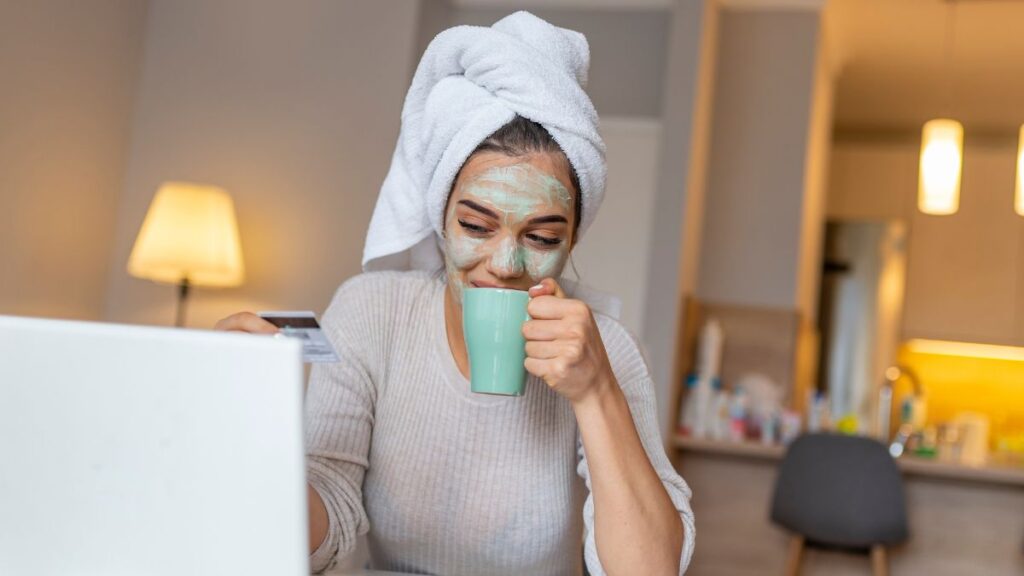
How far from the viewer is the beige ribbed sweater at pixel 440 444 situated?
1.13m

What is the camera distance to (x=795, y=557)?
122 inches

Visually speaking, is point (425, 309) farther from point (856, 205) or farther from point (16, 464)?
point (856, 205)

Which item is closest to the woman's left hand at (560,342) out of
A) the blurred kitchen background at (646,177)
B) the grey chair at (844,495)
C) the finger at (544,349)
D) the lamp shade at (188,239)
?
the finger at (544,349)

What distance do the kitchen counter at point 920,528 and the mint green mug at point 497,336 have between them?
253cm

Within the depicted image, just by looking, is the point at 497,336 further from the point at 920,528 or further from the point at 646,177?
the point at 646,177

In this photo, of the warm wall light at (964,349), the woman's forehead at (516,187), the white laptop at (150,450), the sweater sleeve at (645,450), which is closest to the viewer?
the white laptop at (150,450)

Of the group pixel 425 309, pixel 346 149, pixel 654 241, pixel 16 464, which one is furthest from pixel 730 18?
pixel 16 464

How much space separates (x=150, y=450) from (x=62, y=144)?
9.81 feet

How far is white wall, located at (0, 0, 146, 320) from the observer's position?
3.03m

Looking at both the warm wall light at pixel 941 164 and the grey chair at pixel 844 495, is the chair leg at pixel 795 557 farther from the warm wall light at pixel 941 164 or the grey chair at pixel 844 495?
the warm wall light at pixel 941 164

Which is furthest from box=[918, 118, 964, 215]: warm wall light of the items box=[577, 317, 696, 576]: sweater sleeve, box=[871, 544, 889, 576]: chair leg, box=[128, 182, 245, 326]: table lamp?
box=[577, 317, 696, 576]: sweater sleeve

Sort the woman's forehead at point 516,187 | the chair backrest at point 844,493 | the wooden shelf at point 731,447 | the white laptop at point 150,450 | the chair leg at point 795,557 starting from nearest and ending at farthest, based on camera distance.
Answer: the white laptop at point 150,450 → the woman's forehead at point 516,187 → the chair backrest at point 844,493 → the chair leg at point 795,557 → the wooden shelf at point 731,447

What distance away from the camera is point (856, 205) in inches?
218

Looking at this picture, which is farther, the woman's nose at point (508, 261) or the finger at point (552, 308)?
the woman's nose at point (508, 261)
